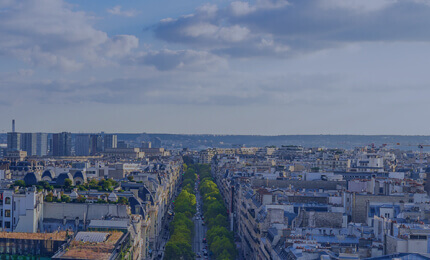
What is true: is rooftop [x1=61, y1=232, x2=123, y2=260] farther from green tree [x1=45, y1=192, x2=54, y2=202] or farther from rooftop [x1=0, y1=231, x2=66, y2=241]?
green tree [x1=45, y1=192, x2=54, y2=202]

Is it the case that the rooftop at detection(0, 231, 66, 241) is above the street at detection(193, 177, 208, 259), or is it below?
above

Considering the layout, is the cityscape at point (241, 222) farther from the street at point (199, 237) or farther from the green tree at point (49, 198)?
the street at point (199, 237)

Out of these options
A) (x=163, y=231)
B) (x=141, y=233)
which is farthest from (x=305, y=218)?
(x=163, y=231)

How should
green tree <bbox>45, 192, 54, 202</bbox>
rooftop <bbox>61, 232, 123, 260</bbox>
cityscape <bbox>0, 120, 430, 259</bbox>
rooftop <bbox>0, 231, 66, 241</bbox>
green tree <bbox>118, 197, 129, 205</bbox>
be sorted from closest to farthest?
rooftop <bbox>61, 232, 123, 260</bbox>
cityscape <bbox>0, 120, 430, 259</bbox>
rooftop <bbox>0, 231, 66, 241</bbox>
green tree <bbox>45, 192, 54, 202</bbox>
green tree <bbox>118, 197, 129, 205</bbox>

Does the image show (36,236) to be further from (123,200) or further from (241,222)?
(241,222)

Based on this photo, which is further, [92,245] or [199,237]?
[199,237]

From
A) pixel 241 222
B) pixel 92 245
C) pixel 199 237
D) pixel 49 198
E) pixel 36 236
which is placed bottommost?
pixel 199 237

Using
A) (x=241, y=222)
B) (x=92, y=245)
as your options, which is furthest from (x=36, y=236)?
(x=241, y=222)

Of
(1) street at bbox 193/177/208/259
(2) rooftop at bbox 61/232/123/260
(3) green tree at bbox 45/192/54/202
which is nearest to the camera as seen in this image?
(2) rooftop at bbox 61/232/123/260

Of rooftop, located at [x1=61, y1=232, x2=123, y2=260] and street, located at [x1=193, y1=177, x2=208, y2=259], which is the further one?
street, located at [x1=193, y1=177, x2=208, y2=259]

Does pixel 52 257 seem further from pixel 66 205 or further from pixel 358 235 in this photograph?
pixel 358 235

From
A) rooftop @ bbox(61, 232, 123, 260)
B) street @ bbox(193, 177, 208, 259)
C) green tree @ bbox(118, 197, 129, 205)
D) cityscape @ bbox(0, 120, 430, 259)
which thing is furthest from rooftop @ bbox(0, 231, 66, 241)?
street @ bbox(193, 177, 208, 259)
